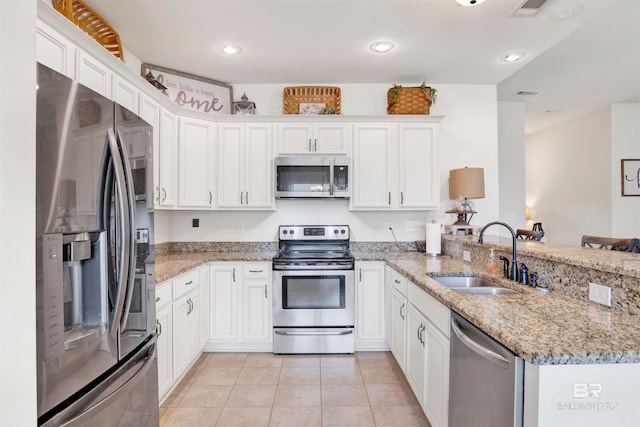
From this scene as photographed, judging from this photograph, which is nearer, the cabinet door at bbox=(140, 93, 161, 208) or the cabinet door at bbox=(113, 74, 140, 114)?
the cabinet door at bbox=(113, 74, 140, 114)

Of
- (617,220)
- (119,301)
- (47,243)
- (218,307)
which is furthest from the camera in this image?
(617,220)

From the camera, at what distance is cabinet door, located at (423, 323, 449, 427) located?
1.54 metres

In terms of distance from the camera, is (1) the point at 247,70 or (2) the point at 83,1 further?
(1) the point at 247,70

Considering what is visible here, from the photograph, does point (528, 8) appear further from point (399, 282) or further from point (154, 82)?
point (154, 82)

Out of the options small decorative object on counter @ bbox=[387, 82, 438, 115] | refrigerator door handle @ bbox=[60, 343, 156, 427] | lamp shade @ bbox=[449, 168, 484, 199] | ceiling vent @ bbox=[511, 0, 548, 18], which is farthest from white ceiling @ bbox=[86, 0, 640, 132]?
refrigerator door handle @ bbox=[60, 343, 156, 427]

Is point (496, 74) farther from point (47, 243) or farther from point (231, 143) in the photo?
point (47, 243)

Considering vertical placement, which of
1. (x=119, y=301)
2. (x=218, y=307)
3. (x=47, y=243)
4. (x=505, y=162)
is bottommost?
(x=218, y=307)

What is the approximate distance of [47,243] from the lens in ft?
2.92

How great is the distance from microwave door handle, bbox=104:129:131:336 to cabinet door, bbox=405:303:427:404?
1.56 metres

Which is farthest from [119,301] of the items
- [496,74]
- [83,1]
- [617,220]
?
[617,220]

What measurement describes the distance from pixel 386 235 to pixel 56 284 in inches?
115

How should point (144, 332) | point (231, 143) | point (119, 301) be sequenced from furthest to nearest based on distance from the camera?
point (231, 143)
point (144, 332)
point (119, 301)

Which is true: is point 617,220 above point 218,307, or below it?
above

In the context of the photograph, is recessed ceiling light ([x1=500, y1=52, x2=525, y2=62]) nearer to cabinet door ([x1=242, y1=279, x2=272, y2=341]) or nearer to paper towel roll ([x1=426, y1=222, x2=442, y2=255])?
paper towel roll ([x1=426, y1=222, x2=442, y2=255])
